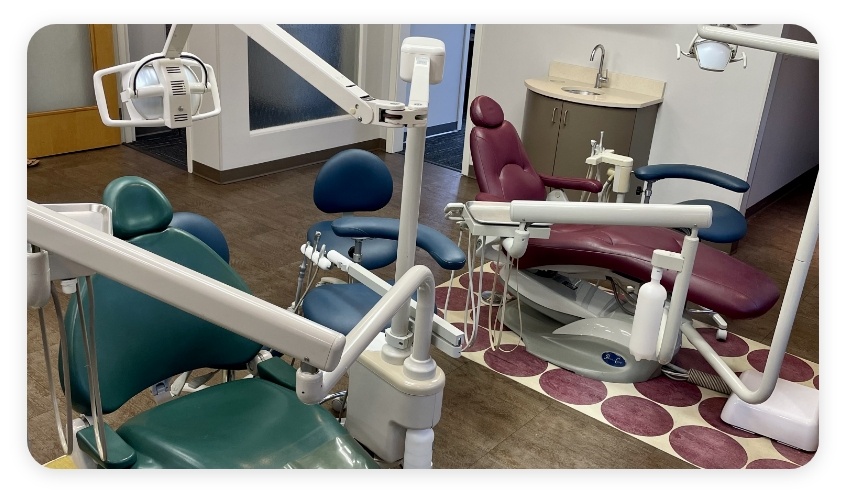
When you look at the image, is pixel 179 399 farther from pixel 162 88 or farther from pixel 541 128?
pixel 541 128

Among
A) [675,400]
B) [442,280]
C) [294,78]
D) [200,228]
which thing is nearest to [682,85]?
[442,280]

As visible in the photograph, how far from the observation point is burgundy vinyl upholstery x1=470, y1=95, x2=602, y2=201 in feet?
10.1

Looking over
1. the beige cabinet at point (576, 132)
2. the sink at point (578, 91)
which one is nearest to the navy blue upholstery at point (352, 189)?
the beige cabinet at point (576, 132)

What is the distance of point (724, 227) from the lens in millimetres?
3117

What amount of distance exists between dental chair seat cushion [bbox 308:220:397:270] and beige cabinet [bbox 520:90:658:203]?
148 cm

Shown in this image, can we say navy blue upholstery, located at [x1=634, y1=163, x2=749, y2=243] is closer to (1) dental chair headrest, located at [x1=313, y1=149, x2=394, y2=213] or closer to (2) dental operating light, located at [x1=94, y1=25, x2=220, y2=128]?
(1) dental chair headrest, located at [x1=313, y1=149, x2=394, y2=213]

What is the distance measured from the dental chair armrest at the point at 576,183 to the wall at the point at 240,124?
2.03 m

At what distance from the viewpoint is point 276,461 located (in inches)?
61.6

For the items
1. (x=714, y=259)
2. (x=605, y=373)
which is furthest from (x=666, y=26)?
(x=605, y=373)

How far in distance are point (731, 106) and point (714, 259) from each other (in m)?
1.54

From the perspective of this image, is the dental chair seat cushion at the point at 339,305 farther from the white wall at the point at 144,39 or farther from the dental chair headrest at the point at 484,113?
the white wall at the point at 144,39

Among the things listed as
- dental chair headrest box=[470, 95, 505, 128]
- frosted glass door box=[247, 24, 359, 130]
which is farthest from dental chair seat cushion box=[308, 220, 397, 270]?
frosted glass door box=[247, 24, 359, 130]

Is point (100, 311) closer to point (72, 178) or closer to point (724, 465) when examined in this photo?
point (724, 465)

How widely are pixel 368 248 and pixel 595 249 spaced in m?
0.77
